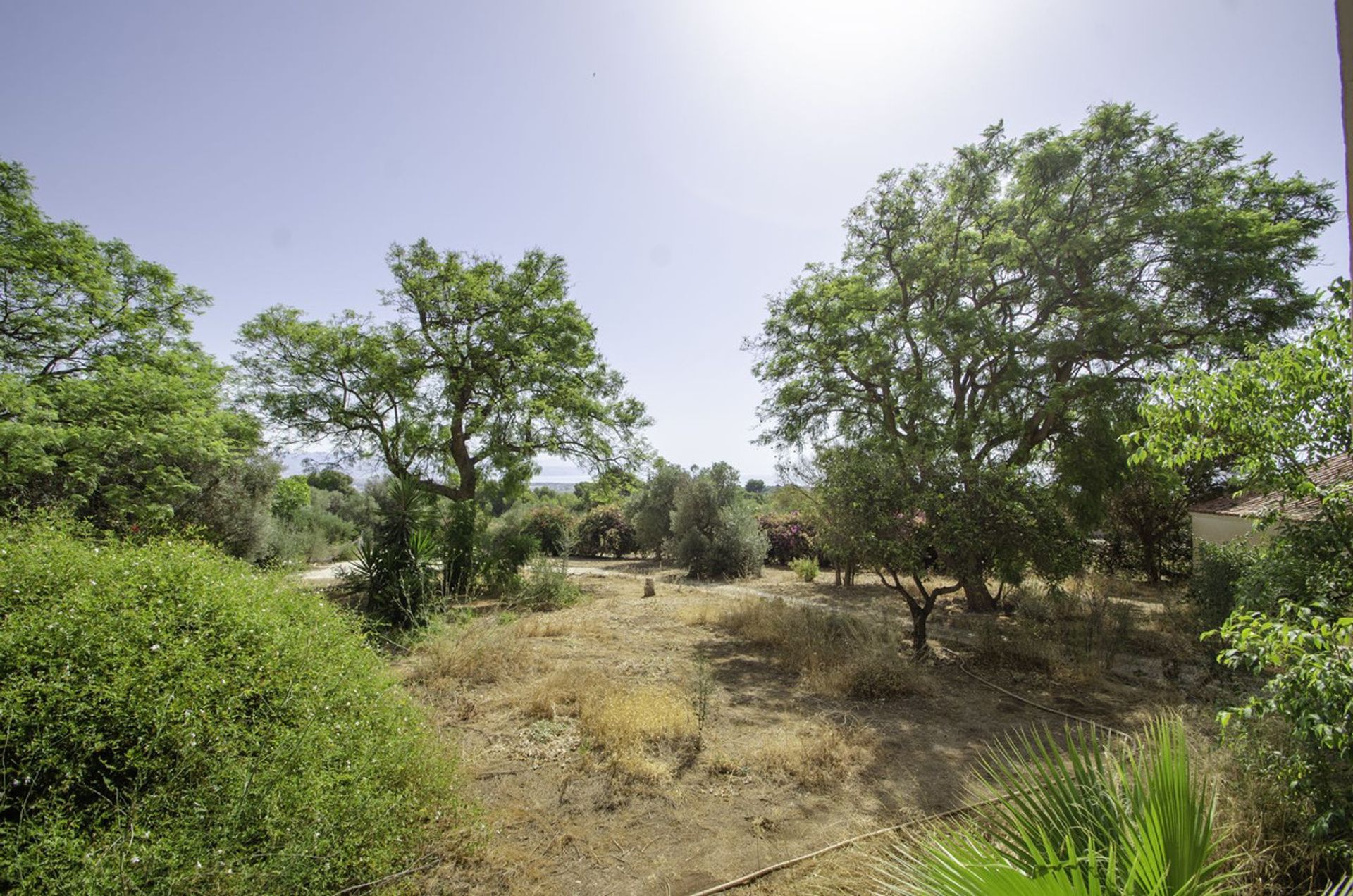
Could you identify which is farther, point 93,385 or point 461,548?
point 461,548

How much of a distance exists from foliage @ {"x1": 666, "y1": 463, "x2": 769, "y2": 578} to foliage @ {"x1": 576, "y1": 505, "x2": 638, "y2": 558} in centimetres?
591

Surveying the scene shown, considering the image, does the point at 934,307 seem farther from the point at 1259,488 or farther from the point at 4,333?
the point at 4,333

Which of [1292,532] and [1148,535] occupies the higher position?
[1292,532]

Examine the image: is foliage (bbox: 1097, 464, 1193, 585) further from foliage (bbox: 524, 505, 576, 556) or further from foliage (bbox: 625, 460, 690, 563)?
foliage (bbox: 524, 505, 576, 556)

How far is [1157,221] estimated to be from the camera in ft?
31.9

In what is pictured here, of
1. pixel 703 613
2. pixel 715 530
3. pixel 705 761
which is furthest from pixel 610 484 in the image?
pixel 705 761

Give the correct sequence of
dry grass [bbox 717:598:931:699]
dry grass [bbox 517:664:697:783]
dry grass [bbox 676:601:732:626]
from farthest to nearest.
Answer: dry grass [bbox 676:601:732:626] < dry grass [bbox 717:598:931:699] < dry grass [bbox 517:664:697:783]

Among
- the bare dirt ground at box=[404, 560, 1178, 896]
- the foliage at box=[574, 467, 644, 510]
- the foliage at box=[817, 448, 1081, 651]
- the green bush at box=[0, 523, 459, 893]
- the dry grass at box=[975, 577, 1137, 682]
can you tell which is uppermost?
the foliage at box=[574, 467, 644, 510]

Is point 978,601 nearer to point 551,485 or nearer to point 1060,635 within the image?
point 1060,635

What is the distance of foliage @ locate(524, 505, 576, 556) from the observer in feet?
68.8

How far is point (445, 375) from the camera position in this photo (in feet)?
46.3

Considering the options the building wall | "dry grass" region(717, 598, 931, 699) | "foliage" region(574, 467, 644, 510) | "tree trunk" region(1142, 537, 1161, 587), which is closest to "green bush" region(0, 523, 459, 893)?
"dry grass" region(717, 598, 931, 699)

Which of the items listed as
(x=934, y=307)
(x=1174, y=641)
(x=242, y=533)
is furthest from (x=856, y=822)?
(x=242, y=533)

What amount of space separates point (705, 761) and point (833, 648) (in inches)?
→ 151
